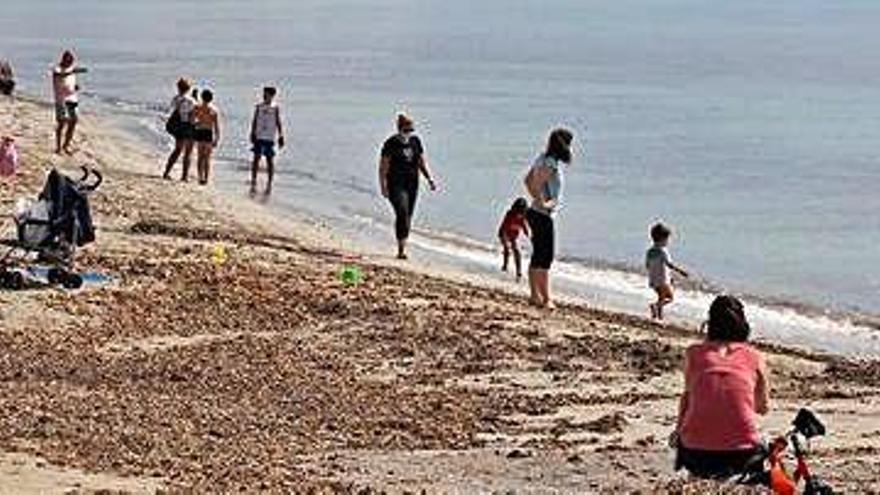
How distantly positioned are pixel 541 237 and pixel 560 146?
3.17 ft

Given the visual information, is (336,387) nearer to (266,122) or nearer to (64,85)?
(266,122)

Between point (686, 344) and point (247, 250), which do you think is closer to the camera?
point (686, 344)

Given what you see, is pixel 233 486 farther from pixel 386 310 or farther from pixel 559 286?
pixel 559 286

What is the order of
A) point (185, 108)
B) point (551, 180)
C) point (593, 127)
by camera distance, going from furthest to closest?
point (593, 127), point (185, 108), point (551, 180)

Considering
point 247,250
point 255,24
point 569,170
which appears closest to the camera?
point 247,250

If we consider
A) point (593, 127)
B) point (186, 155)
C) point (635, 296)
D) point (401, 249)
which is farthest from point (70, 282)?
point (593, 127)

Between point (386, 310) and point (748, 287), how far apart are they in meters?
9.37

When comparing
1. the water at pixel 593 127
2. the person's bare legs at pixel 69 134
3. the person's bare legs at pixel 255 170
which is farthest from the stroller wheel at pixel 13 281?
the person's bare legs at pixel 69 134

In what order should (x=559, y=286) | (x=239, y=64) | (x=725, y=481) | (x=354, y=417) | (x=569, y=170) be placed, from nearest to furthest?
(x=725, y=481) → (x=354, y=417) → (x=559, y=286) → (x=569, y=170) → (x=239, y=64)

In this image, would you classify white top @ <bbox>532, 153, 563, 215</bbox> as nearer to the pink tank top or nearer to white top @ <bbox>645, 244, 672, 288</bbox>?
white top @ <bbox>645, 244, 672, 288</bbox>

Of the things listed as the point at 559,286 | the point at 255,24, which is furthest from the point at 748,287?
the point at 255,24

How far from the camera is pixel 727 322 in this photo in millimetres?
9578

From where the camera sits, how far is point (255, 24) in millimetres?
114750

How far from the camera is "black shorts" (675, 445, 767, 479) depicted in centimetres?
938
